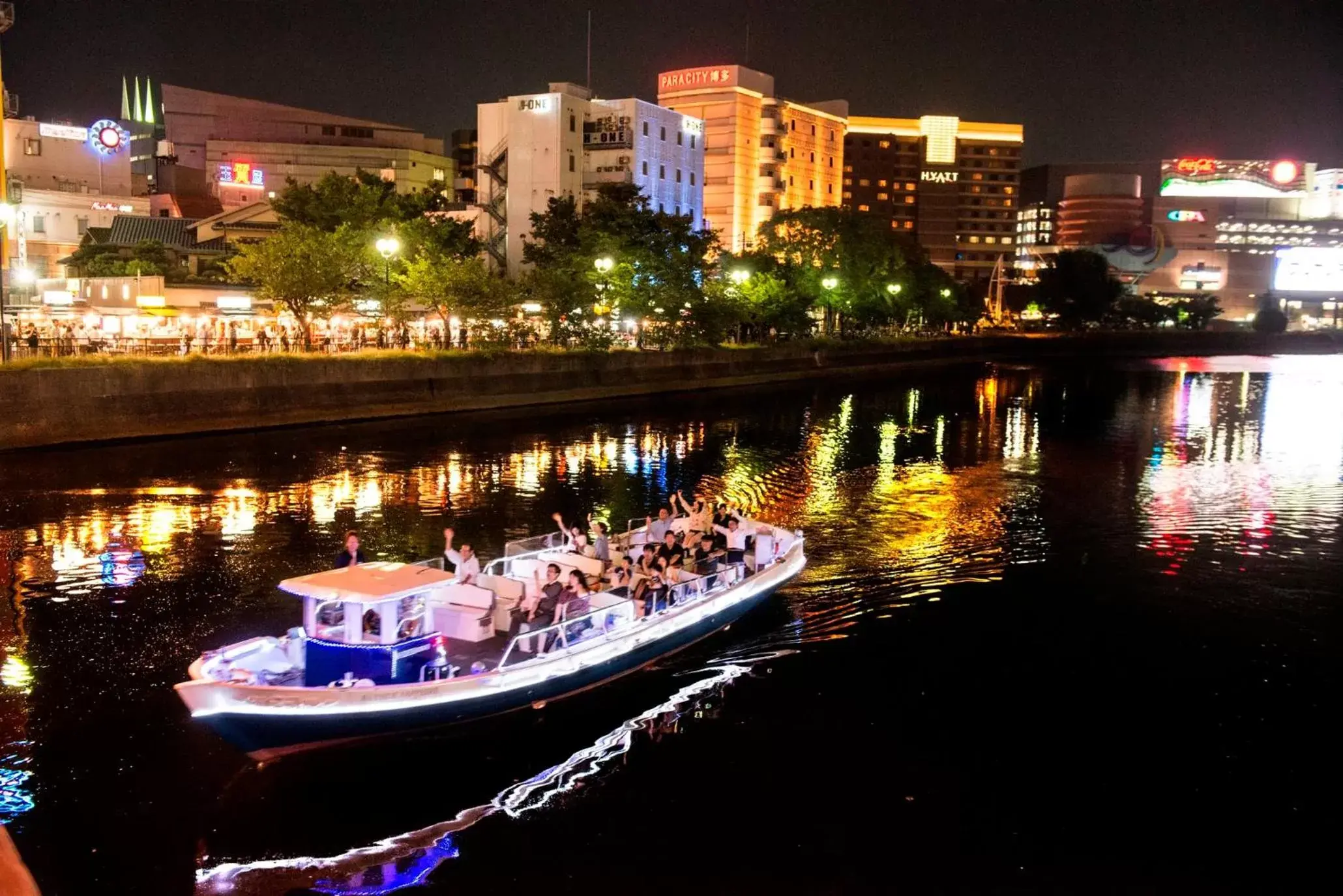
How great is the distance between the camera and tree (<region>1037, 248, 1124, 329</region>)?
175250 millimetres

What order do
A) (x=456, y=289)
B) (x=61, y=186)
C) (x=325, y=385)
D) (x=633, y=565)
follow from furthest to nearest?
(x=61, y=186) < (x=456, y=289) < (x=325, y=385) < (x=633, y=565)

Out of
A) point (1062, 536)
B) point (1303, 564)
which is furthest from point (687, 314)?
point (1303, 564)

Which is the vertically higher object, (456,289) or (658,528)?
(456,289)

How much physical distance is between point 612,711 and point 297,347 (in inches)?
1840

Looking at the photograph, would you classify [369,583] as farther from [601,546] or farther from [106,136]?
[106,136]

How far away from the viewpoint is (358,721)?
52.1 feet

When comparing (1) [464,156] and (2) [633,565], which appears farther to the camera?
(1) [464,156]

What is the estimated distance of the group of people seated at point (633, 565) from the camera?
19.3 meters

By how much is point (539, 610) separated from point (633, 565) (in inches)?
155

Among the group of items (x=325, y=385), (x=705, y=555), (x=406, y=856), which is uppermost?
(x=325, y=385)

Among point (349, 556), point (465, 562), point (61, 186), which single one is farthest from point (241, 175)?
point (349, 556)

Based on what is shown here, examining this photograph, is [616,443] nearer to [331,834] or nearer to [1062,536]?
[1062,536]

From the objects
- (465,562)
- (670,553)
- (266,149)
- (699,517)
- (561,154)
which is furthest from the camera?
(266,149)

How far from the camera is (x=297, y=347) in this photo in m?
60.2
